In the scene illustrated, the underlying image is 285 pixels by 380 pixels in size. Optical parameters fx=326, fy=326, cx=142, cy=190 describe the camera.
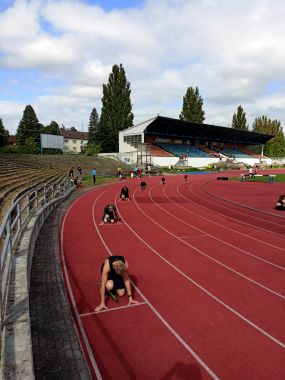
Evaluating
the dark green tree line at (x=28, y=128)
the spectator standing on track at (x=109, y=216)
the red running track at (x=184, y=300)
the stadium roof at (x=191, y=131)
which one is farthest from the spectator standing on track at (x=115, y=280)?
the dark green tree line at (x=28, y=128)

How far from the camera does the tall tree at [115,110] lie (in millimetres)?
66500

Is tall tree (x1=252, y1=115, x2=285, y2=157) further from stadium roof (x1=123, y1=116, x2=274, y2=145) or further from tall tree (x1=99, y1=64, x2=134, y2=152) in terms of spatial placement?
tall tree (x1=99, y1=64, x2=134, y2=152)

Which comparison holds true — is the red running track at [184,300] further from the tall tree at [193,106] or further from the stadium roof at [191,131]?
the tall tree at [193,106]

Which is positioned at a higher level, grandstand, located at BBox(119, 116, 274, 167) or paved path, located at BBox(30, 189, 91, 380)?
grandstand, located at BBox(119, 116, 274, 167)

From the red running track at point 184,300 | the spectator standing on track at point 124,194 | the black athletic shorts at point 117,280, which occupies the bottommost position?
the red running track at point 184,300

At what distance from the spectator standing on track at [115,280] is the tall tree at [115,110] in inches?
2383

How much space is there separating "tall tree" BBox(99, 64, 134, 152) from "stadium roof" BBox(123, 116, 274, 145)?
528 cm

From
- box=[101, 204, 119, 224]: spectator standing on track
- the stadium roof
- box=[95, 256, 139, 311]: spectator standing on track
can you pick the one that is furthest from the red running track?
the stadium roof

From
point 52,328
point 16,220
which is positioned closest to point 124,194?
point 16,220

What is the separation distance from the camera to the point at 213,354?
529 cm

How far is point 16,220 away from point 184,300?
522 cm

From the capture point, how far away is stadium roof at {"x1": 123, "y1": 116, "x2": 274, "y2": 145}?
60.7 m

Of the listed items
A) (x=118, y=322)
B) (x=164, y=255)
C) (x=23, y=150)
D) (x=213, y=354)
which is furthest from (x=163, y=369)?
(x=23, y=150)

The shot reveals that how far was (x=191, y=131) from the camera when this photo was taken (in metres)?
69.4
